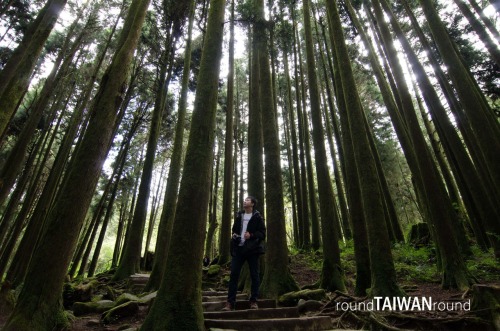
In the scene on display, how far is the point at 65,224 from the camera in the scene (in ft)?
12.7

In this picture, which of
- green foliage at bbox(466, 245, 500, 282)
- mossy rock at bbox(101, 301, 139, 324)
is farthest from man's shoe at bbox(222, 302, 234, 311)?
green foliage at bbox(466, 245, 500, 282)

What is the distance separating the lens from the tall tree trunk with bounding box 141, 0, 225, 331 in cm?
328

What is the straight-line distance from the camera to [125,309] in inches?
213

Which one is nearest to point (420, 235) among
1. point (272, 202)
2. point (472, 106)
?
point (472, 106)

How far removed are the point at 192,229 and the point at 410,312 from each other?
3.78 m

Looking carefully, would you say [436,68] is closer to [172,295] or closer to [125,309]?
[172,295]

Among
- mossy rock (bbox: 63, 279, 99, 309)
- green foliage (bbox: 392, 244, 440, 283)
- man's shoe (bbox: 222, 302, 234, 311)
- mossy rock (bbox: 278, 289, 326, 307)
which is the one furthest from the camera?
green foliage (bbox: 392, 244, 440, 283)

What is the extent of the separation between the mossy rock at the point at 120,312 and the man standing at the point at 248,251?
184 centimetres

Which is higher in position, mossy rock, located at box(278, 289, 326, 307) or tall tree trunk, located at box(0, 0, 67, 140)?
tall tree trunk, located at box(0, 0, 67, 140)

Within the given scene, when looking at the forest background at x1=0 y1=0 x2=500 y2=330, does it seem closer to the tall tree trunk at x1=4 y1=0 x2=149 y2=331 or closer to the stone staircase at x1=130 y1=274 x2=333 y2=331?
the tall tree trunk at x1=4 y1=0 x2=149 y2=331

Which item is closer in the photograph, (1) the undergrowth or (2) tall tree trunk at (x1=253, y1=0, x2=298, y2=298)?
(2) tall tree trunk at (x1=253, y1=0, x2=298, y2=298)

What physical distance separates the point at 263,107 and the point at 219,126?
12781mm

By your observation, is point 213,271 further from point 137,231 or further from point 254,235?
point 254,235

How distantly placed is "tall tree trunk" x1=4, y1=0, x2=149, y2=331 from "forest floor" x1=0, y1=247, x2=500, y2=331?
1076 mm
